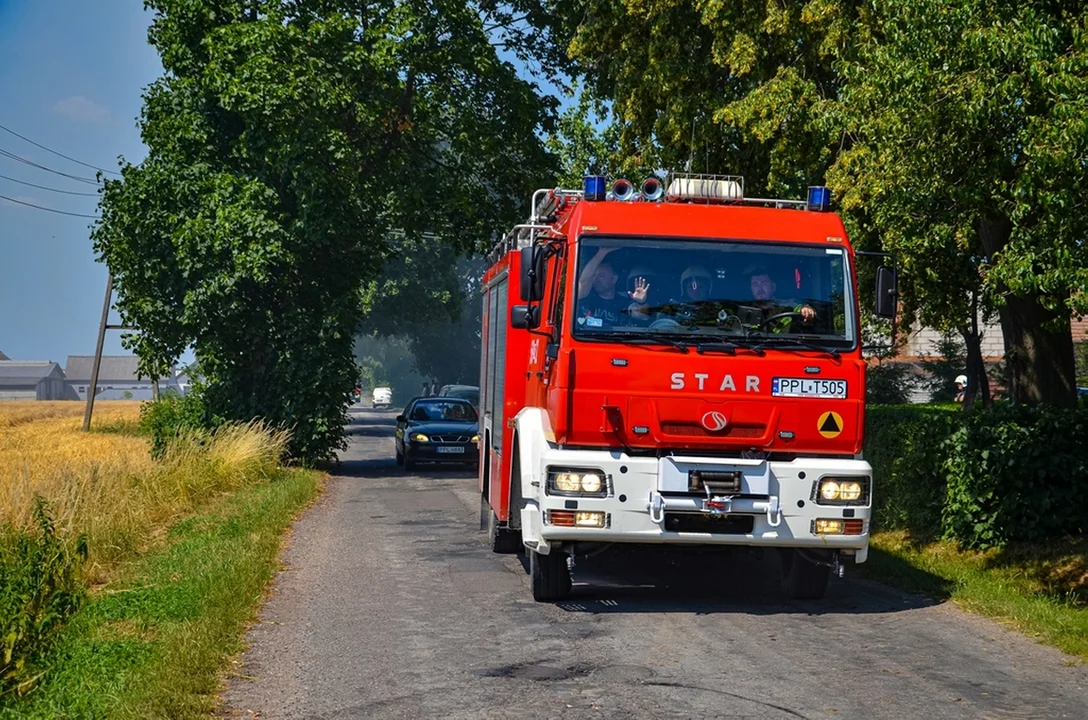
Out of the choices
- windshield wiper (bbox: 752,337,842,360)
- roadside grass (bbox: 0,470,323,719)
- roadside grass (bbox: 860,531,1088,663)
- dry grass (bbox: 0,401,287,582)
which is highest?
windshield wiper (bbox: 752,337,842,360)

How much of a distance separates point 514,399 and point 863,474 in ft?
11.6

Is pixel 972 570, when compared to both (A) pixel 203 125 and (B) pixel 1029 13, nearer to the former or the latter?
(B) pixel 1029 13

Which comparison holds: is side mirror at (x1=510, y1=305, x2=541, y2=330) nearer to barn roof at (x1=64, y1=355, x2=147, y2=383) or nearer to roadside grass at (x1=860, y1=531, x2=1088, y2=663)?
roadside grass at (x1=860, y1=531, x2=1088, y2=663)

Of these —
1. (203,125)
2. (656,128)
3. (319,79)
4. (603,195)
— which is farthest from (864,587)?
(203,125)

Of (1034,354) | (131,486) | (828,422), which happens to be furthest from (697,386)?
(131,486)

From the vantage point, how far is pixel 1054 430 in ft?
40.8

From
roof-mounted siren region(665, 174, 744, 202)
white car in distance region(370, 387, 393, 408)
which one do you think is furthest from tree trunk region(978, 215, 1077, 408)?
white car in distance region(370, 387, 393, 408)

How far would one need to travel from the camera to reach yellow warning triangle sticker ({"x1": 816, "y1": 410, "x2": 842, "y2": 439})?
998 cm

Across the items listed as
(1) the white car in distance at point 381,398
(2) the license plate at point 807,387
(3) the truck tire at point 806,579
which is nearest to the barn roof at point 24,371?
(1) the white car in distance at point 381,398

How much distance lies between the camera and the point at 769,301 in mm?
10180

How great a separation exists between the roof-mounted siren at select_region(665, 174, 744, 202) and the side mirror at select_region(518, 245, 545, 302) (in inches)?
57.1

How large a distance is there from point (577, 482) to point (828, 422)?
6.15ft

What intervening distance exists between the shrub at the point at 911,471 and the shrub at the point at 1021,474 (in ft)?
2.17

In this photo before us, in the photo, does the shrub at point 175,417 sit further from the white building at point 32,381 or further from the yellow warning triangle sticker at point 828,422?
the white building at point 32,381
